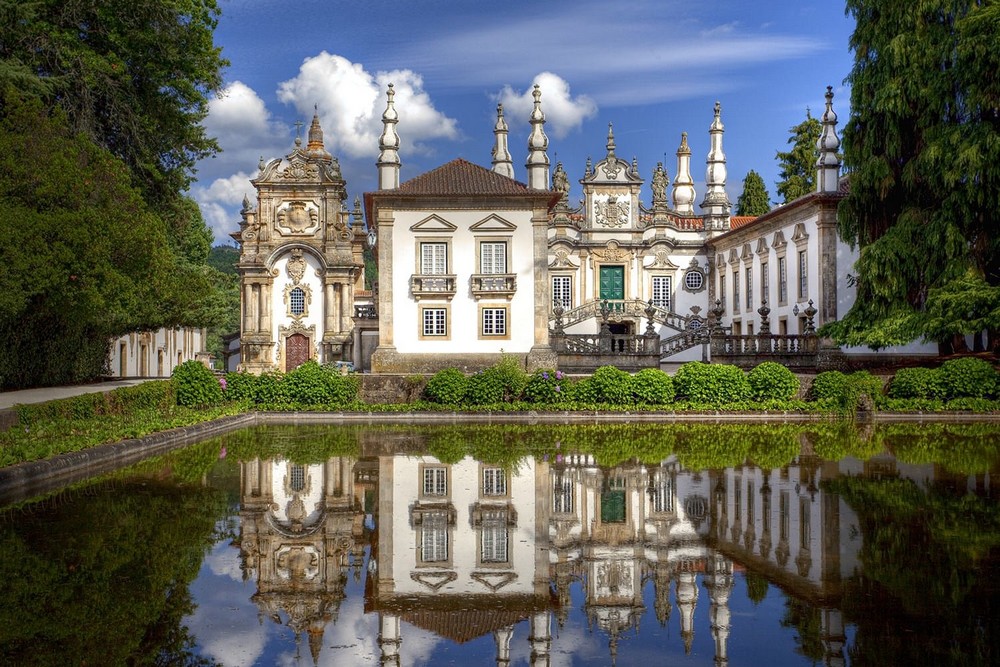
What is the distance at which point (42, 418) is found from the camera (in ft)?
42.7

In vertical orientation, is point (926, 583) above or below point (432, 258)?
below

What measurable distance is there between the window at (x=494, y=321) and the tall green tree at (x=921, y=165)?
1075 cm

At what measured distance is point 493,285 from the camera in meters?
30.1

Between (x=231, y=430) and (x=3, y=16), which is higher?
(x=3, y=16)

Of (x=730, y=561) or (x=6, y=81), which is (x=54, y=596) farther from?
(x=6, y=81)

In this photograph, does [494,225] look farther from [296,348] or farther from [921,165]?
[921,165]

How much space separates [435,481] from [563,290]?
32.3 meters

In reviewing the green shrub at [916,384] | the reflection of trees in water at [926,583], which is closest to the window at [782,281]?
the green shrub at [916,384]

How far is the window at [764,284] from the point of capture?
37566 mm

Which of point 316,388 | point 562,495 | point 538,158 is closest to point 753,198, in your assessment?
point 538,158

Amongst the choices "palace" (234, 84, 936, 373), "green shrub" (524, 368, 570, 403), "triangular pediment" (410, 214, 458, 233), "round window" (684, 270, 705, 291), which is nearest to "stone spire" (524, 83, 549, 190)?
"palace" (234, 84, 936, 373)

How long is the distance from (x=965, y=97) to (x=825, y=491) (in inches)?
751

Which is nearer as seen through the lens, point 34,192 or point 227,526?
point 227,526

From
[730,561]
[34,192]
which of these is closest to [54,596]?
[730,561]
